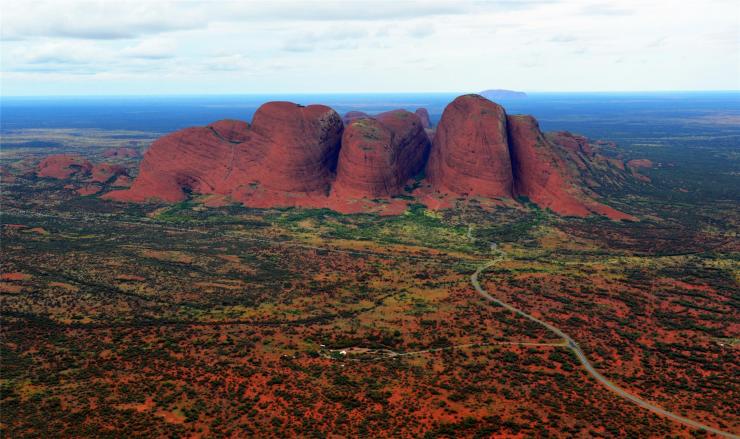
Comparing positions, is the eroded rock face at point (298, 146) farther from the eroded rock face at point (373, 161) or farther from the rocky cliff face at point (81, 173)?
the rocky cliff face at point (81, 173)

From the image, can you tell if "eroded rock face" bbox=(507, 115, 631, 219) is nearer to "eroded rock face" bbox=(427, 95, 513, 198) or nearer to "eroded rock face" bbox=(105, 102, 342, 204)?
"eroded rock face" bbox=(427, 95, 513, 198)

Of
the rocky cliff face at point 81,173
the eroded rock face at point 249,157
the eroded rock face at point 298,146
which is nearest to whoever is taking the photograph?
the eroded rock face at point 298,146

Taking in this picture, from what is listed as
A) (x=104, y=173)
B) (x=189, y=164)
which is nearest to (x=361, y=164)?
(x=189, y=164)

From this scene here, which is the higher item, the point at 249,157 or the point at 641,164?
the point at 249,157

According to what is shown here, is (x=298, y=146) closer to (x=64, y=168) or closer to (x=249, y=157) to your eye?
(x=249, y=157)

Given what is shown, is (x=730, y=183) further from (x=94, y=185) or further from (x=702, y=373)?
(x=94, y=185)

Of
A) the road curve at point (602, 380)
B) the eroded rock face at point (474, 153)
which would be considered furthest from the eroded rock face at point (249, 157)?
the road curve at point (602, 380)

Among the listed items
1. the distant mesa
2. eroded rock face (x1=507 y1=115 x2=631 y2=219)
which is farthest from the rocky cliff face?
eroded rock face (x1=507 y1=115 x2=631 y2=219)
